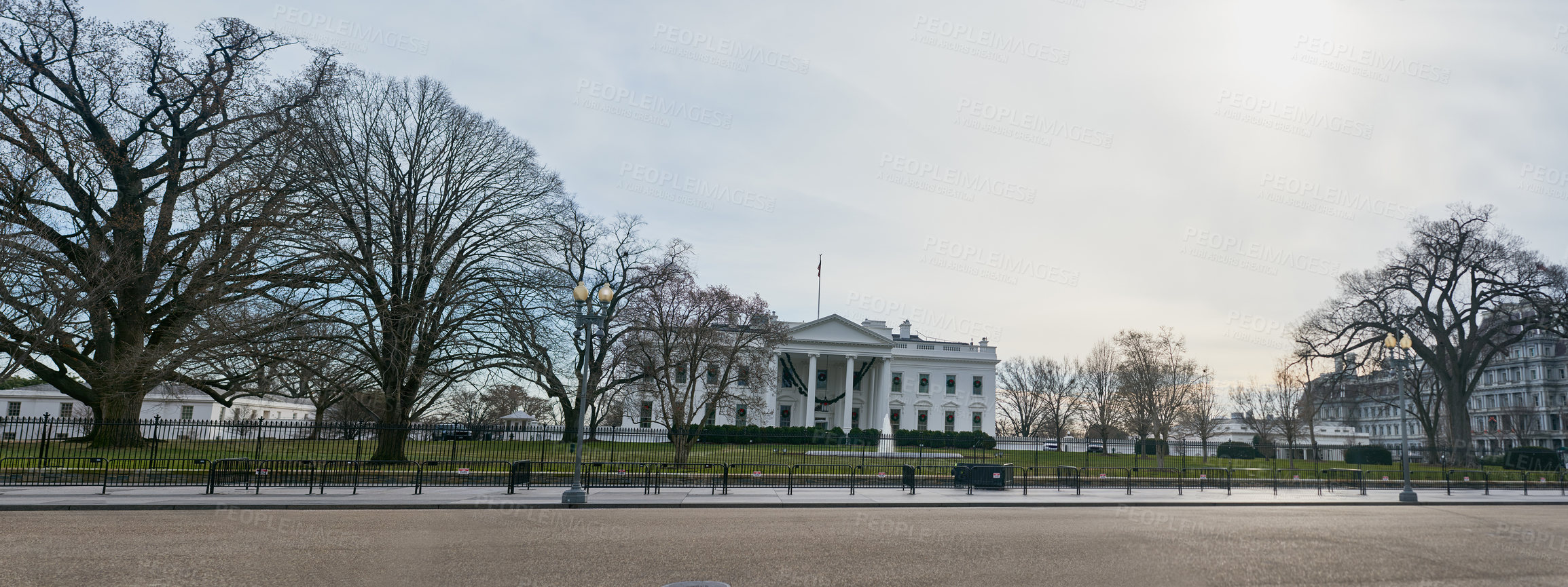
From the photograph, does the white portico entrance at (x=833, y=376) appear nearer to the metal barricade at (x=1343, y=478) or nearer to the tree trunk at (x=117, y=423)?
the metal barricade at (x=1343, y=478)

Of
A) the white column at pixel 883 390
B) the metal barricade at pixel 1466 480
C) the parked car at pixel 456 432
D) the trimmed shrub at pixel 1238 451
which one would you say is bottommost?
the trimmed shrub at pixel 1238 451

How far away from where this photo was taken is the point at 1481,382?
356 ft

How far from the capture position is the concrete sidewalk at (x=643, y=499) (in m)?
16.1

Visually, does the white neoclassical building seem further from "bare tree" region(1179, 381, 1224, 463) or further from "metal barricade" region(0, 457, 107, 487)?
"metal barricade" region(0, 457, 107, 487)

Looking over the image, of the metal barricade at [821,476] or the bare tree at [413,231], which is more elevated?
the bare tree at [413,231]

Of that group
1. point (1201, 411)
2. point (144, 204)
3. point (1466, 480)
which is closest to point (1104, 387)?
point (1201, 411)

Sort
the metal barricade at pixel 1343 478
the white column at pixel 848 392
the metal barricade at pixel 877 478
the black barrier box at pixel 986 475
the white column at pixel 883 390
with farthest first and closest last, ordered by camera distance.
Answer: the white column at pixel 883 390, the white column at pixel 848 392, the metal barricade at pixel 1343 478, the metal barricade at pixel 877 478, the black barrier box at pixel 986 475

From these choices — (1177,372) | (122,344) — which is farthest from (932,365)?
(122,344)

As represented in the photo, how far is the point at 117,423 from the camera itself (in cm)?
2225

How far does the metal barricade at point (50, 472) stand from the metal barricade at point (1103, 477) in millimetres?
26587

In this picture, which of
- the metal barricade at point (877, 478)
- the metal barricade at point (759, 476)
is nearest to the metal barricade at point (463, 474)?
the metal barricade at point (759, 476)

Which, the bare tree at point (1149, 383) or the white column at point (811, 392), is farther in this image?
the white column at point (811, 392)

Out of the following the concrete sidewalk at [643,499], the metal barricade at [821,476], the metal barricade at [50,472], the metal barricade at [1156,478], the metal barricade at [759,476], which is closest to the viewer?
the concrete sidewalk at [643,499]

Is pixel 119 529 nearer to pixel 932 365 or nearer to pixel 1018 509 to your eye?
pixel 1018 509
